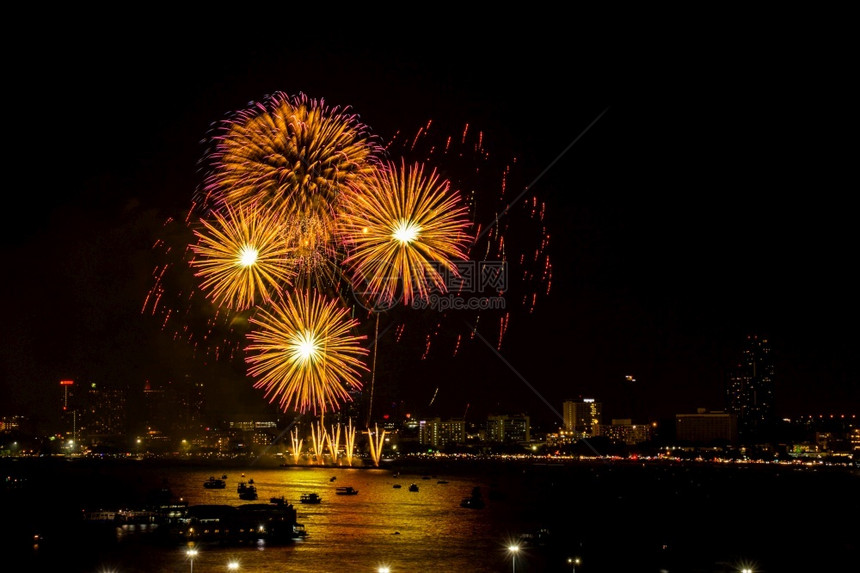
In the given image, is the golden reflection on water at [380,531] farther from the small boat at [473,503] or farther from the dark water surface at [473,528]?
the small boat at [473,503]

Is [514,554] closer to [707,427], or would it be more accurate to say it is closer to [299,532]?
[299,532]

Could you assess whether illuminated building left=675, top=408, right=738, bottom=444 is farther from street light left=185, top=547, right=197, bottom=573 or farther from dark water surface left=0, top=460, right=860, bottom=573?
street light left=185, top=547, right=197, bottom=573

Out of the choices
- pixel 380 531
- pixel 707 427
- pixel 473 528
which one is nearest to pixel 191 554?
pixel 380 531

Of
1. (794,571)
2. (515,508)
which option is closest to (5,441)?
(515,508)

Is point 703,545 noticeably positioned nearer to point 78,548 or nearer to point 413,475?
point 78,548

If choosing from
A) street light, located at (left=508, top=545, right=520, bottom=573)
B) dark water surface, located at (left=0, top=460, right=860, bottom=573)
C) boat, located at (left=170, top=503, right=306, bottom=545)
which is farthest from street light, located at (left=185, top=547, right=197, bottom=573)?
street light, located at (left=508, top=545, right=520, bottom=573)

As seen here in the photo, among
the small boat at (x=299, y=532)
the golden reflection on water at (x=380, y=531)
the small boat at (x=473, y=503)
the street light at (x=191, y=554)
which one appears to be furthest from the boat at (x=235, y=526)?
the small boat at (x=473, y=503)

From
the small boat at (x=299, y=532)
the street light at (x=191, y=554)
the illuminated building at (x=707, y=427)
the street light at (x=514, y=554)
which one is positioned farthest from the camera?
the illuminated building at (x=707, y=427)
